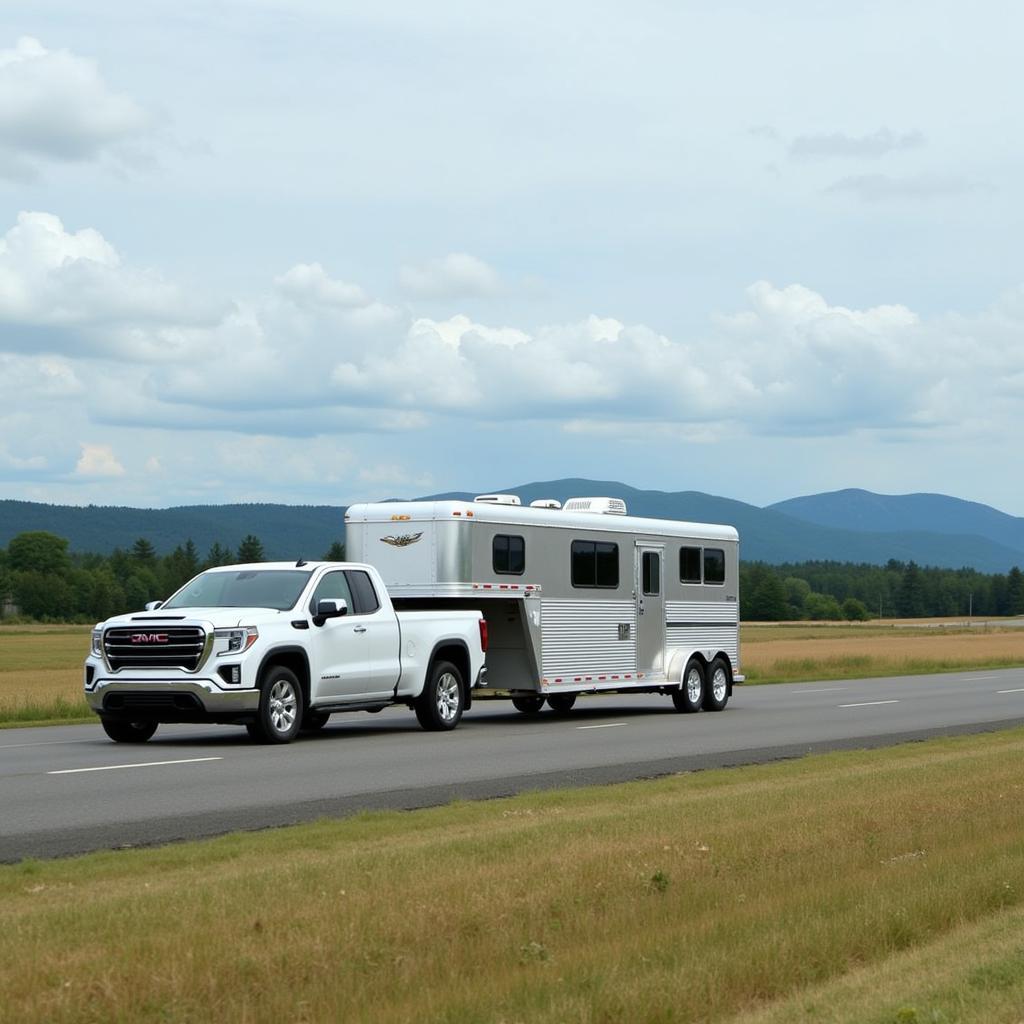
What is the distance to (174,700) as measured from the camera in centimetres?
1923

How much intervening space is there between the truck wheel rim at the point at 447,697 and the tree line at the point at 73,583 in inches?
5540

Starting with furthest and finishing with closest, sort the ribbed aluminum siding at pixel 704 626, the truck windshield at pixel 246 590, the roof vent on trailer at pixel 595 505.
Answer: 1. the ribbed aluminum siding at pixel 704 626
2. the roof vent on trailer at pixel 595 505
3. the truck windshield at pixel 246 590

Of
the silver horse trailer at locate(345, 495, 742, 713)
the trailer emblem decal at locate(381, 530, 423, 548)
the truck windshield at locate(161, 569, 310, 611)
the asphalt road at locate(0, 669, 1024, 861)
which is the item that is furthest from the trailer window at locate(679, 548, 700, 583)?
the truck windshield at locate(161, 569, 310, 611)

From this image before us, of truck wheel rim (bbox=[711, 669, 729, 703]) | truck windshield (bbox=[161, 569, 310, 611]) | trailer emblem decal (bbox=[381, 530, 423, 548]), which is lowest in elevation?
truck wheel rim (bbox=[711, 669, 729, 703])

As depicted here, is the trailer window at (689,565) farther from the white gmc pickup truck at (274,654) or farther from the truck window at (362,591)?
the truck window at (362,591)

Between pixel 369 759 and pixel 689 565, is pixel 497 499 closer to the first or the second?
pixel 689 565

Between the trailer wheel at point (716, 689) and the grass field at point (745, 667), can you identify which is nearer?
the grass field at point (745, 667)

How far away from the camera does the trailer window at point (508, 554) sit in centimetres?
2389

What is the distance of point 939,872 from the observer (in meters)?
9.62

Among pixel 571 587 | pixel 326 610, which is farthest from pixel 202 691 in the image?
pixel 571 587

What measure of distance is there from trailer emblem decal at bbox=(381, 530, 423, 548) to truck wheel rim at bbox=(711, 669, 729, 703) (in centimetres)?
747

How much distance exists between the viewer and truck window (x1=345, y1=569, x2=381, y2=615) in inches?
843

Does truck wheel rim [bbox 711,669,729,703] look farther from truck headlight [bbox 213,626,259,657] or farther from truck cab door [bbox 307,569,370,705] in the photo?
truck headlight [bbox 213,626,259,657]

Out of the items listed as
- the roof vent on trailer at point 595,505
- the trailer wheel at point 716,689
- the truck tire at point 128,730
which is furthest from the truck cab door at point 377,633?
the trailer wheel at point 716,689
